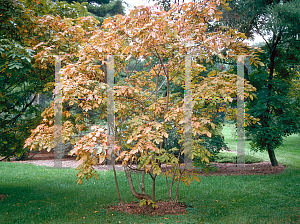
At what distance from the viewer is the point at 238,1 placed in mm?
8180

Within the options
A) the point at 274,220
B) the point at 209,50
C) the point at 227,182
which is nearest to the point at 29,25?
Result: the point at 209,50

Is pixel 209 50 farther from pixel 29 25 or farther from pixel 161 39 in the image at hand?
pixel 29 25

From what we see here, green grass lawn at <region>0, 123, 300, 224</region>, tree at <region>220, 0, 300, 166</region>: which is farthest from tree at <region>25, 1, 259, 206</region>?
tree at <region>220, 0, 300, 166</region>

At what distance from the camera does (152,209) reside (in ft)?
14.8

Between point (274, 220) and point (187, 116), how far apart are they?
7.57 ft

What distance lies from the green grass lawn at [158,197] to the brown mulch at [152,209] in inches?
6.3

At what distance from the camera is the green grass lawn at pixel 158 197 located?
4.21 metres

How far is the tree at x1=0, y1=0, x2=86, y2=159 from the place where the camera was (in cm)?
470

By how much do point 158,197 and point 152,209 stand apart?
1.10m

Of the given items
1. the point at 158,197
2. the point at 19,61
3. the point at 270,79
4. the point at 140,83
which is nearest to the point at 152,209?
the point at 158,197
